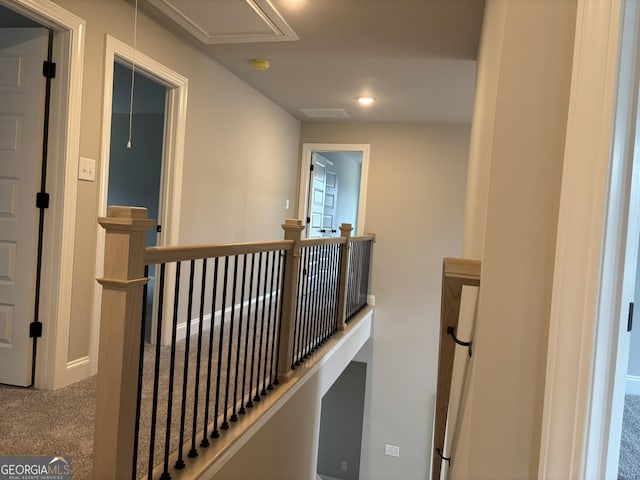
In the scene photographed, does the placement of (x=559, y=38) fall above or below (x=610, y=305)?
above

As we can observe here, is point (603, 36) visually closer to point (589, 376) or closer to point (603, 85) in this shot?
point (603, 85)

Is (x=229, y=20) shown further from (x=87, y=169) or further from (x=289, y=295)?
(x=289, y=295)

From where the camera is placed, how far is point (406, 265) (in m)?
5.54

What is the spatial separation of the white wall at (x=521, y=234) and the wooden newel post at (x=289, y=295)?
1.56 meters

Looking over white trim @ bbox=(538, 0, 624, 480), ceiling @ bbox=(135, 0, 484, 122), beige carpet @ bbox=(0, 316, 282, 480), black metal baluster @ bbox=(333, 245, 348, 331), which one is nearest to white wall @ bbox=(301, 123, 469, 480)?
ceiling @ bbox=(135, 0, 484, 122)

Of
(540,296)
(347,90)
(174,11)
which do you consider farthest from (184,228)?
(540,296)

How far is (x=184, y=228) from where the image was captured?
346 cm

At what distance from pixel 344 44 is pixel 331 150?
101 inches

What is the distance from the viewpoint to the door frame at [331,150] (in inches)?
221

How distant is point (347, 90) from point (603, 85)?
11.7 feet

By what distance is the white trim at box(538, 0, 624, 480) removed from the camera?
0.86 metres

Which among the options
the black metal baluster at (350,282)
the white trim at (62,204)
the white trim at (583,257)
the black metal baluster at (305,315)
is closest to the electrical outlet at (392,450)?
the black metal baluster at (350,282)

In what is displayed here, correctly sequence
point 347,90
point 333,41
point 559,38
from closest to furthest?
point 559,38
point 333,41
point 347,90

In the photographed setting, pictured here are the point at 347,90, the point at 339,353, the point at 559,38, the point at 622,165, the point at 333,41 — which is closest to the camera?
the point at 622,165
